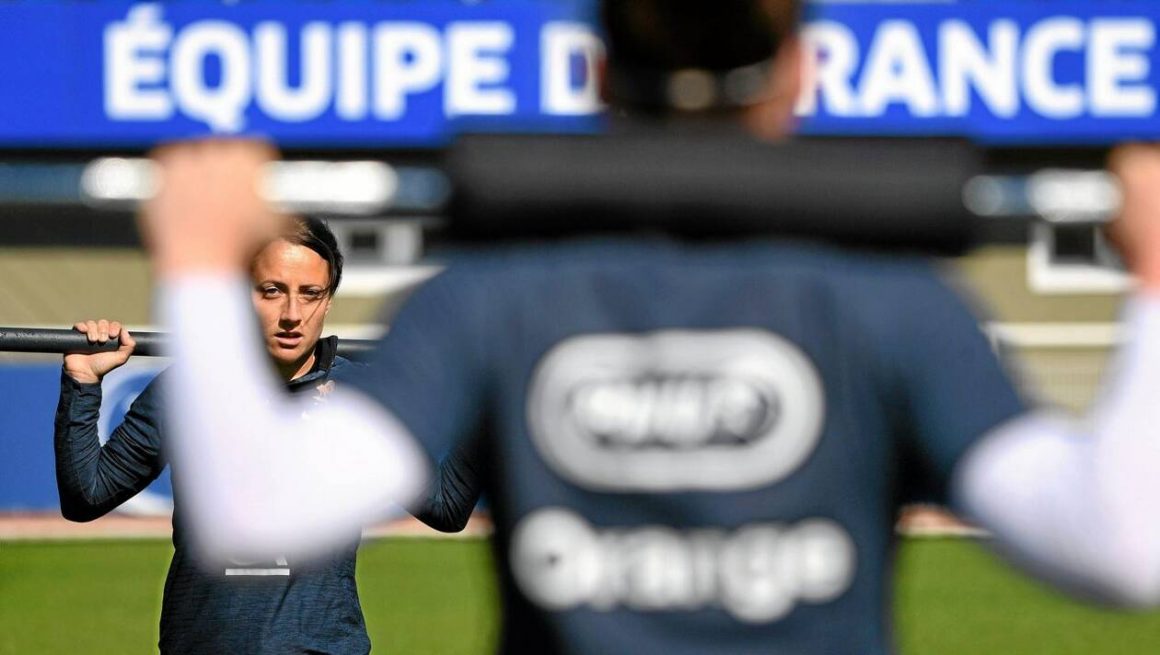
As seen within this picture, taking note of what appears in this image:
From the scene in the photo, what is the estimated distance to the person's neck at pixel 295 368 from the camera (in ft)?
13.7

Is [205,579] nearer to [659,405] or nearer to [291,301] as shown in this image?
[291,301]

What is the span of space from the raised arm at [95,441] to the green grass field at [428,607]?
491 cm

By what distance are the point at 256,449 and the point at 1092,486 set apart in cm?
75

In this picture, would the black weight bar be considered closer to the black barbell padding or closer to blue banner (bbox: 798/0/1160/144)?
the black barbell padding

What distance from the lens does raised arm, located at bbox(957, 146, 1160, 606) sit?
1437mm

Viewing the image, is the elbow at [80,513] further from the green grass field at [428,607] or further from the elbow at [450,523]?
the green grass field at [428,607]

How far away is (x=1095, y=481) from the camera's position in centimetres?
144

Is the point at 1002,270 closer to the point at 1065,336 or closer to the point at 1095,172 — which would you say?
the point at 1065,336

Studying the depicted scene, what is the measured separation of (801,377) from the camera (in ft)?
5.11

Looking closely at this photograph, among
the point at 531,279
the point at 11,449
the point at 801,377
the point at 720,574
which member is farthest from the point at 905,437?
the point at 11,449

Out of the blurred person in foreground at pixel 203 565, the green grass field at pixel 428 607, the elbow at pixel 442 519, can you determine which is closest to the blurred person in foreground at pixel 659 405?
the elbow at pixel 442 519

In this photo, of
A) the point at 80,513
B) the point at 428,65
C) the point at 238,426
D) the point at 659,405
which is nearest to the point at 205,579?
the point at 80,513

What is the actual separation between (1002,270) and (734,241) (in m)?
19.1

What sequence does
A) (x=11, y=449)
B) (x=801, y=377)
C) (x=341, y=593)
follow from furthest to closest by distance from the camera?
(x=11, y=449)
(x=341, y=593)
(x=801, y=377)
